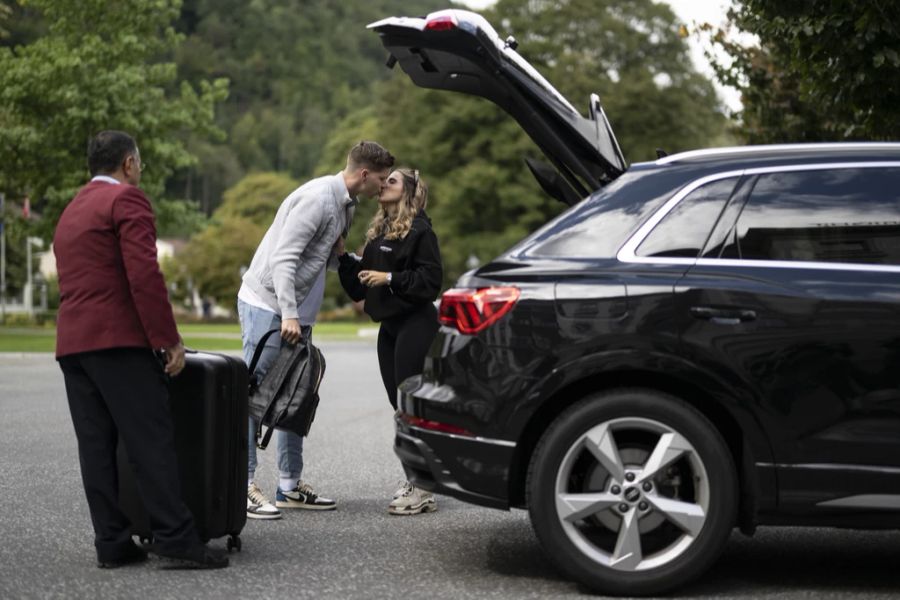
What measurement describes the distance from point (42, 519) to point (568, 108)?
3.50 m

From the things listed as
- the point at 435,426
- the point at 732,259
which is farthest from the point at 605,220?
the point at 435,426

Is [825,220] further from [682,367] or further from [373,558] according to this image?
[373,558]

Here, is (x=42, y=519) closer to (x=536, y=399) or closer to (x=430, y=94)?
(x=536, y=399)

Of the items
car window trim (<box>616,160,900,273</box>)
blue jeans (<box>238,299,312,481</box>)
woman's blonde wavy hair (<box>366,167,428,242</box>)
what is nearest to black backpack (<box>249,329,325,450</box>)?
blue jeans (<box>238,299,312,481</box>)

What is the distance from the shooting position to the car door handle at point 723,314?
17.4 ft

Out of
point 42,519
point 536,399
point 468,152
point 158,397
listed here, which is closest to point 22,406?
point 42,519

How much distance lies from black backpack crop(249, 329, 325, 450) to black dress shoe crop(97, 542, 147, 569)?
1022 millimetres

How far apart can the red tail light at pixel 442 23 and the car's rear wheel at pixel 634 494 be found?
2.15 m

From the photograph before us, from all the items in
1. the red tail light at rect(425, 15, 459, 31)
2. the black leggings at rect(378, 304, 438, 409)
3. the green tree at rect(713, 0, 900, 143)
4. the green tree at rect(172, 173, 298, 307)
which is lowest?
the green tree at rect(172, 173, 298, 307)

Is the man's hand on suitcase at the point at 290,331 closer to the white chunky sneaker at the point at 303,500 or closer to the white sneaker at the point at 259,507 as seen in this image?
the white sneaker at the point at 259,507

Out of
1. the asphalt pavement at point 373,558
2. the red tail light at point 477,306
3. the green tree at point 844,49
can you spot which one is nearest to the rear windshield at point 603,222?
the red tail light at point 477,306

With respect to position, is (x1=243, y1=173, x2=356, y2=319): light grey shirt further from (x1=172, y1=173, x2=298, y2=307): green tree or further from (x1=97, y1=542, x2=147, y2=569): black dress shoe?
(x1=172, y1=173, x2=298, y2=307): green tree

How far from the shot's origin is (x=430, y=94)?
5856cm

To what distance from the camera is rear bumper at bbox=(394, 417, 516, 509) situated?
17.7ft
